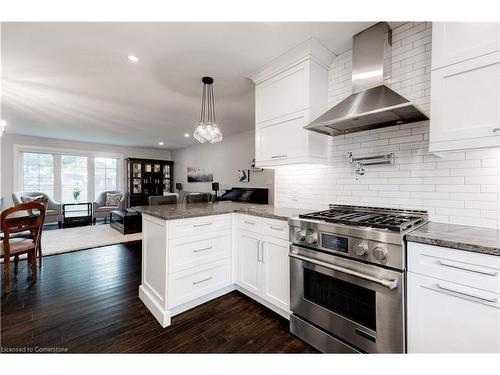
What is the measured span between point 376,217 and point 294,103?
1.29 m

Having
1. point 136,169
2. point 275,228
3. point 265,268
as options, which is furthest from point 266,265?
point 136,169

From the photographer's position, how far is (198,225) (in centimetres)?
207

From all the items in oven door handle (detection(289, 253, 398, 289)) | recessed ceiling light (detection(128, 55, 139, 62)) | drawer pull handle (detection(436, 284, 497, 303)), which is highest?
recessed ceiling light (detection(128, 55, 139, 62))

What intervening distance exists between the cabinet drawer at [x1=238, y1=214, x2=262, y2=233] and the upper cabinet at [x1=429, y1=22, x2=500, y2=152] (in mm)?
1447

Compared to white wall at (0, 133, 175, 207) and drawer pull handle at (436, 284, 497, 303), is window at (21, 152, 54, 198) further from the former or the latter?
drawer pull handle at (436, 284, 497, 303)

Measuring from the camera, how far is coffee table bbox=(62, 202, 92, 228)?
579 centimetres

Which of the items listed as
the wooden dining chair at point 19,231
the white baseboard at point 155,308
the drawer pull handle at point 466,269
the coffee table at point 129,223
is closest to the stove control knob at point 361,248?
the drawer pull handle at point 466,269

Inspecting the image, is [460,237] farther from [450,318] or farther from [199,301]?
[199,301]

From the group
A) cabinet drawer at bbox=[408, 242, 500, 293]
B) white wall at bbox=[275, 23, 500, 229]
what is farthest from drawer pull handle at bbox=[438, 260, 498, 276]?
white wall at bbox=[275, 23, 500, 229]

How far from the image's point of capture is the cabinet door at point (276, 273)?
→ 6.21ft

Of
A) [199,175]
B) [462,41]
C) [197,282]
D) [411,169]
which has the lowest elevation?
[197,282]
